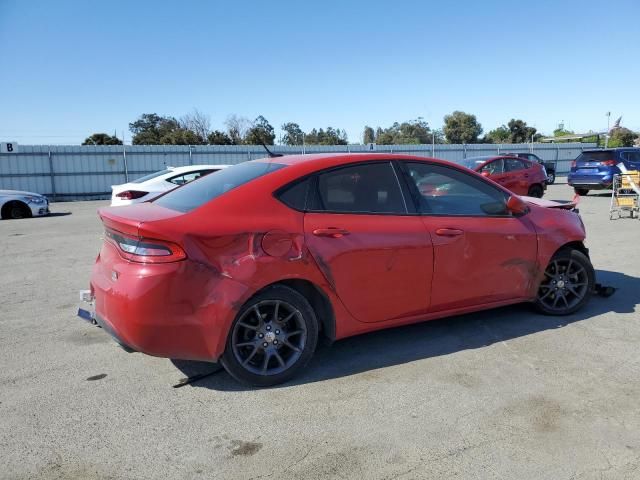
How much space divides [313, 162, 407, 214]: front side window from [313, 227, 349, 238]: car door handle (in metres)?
0.17

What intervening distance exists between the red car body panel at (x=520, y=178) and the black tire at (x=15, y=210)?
13.3 m

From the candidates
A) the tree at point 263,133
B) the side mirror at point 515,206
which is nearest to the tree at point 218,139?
the tree at point 263,133

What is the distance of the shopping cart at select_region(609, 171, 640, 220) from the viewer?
1280cm

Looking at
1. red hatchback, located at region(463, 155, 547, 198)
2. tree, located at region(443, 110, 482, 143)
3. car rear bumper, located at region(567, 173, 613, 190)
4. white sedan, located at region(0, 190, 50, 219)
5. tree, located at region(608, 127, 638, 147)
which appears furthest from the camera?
tree, located at region(443, 110, 482, 143)

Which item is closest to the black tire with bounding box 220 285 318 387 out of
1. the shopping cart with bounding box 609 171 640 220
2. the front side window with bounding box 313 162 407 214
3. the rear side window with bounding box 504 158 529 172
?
the front side window with bounding box 313 162 407 214

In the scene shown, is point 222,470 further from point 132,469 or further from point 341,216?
point 341,216

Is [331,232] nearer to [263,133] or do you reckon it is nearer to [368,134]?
[263,133]

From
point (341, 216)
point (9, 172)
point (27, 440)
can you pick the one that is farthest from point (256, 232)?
point (9, 172)

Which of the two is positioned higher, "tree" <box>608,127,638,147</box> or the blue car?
"tree" <box>608,127,638,147</box>

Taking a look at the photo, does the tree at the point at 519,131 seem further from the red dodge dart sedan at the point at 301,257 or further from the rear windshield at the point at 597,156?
the red dodge dart sedan at the point at 301,257

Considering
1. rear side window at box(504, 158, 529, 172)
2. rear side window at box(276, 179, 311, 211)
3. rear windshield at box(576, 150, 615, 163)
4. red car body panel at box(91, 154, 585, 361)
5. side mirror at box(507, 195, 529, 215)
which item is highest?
rear windshield at box(576, 150, 615, 163)

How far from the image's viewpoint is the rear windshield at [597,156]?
18253 millimetres

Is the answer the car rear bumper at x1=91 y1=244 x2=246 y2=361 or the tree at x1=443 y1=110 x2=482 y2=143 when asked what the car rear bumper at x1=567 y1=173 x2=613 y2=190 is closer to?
the car rear bumper at x1=91 y1=244 x2=246 y2=361

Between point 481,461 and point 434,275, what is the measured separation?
5.41 ft
